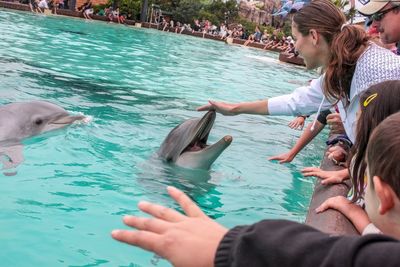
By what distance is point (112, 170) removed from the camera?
5.22m

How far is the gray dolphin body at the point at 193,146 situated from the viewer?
4.96m

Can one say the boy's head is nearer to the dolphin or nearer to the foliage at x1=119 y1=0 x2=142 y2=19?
the dolphin

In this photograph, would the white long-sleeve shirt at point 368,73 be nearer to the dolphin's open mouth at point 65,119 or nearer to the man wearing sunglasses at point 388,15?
the man wearing sunglasses at point 388,15

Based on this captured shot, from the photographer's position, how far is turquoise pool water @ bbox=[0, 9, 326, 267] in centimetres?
357

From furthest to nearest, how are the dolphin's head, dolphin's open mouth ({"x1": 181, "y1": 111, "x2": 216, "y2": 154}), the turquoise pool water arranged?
the dolphin's head, dolphin's open mouth ({"x1": 181, "y1": 111, "x2": 216, "y2": 154}), the turquoise pool water

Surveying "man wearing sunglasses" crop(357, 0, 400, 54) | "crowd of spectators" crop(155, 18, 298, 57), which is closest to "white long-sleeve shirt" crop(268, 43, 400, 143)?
"man wearing sunglasses" crop(357, 0, 400, 54)

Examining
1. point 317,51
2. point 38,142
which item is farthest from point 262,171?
point 38,142

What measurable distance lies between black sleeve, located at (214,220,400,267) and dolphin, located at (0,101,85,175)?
4369 mm

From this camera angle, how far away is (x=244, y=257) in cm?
126

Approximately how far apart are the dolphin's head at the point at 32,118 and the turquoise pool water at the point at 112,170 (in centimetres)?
14

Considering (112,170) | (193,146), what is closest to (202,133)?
(193,146)

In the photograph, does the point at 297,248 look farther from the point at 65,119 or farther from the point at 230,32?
the point at 230,32

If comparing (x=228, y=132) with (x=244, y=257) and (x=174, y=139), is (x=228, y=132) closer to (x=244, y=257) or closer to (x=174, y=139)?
(x=174, y=139)

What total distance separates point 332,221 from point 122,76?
984 cm
